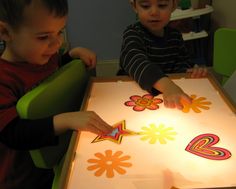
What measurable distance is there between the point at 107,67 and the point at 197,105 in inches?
64.5

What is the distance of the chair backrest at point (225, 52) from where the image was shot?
3.01ft

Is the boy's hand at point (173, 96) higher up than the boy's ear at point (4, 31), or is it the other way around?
the boy's ear at point (4, 31)

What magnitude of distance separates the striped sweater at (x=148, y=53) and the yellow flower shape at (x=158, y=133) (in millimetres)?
211

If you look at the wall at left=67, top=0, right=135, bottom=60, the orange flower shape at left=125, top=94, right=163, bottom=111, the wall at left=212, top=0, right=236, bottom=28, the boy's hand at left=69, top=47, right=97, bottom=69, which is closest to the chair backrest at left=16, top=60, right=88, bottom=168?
the boy's hand at left=69, top=47, right=97, bottom=69

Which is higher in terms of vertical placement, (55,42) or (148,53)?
(55,42)

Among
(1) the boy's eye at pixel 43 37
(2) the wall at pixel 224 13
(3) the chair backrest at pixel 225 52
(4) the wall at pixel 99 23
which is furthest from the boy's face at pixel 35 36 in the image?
(4) the wall at pixel 99 23

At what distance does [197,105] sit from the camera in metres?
0.70

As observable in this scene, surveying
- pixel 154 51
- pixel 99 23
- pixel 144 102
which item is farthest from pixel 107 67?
pixel 144 102

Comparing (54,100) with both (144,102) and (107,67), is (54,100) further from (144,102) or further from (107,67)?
(107,67)

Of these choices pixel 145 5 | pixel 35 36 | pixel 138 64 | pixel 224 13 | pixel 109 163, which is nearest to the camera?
pixel 109 163

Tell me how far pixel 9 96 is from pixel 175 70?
22.9 inches

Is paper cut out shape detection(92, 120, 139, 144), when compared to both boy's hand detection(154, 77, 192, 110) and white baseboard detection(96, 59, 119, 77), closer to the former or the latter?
boy's hand detection(154, 77, 192, 110)

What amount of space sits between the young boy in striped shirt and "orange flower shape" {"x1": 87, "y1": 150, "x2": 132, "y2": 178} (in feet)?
0.78

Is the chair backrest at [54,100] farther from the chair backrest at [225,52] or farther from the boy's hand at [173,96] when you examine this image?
the chair backrest at [225,52]
